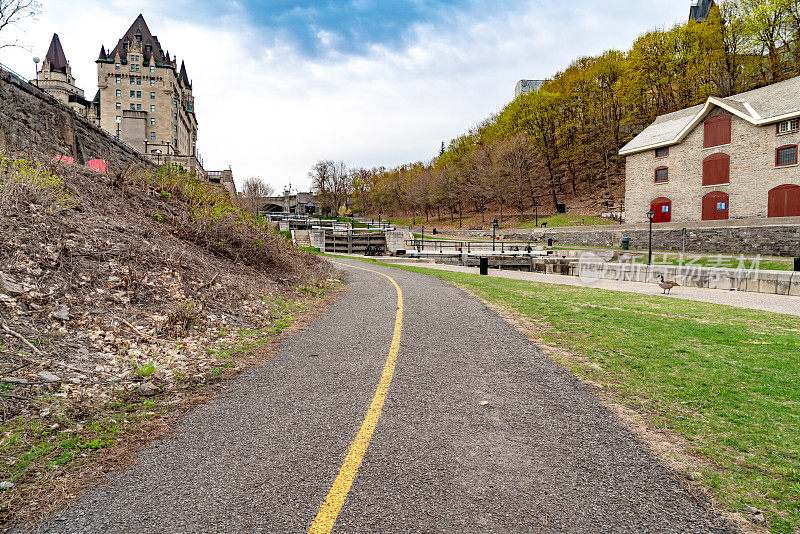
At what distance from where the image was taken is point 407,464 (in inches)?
129

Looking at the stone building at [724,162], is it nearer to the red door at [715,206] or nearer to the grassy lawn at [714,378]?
the red door at [715,206]

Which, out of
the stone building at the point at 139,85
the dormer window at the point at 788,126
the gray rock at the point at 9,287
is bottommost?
the gray rock at the point at 9,287

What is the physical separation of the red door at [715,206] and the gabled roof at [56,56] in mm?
122695

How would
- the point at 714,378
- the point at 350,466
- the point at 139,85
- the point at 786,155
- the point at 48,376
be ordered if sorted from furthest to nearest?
the point at 139,85 → the point at 786,155 → the point at 714,378 → the point at 48,376 → the point at 350,466

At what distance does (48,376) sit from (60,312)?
161 centimetres

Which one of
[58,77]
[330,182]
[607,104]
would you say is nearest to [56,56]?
[58,77]

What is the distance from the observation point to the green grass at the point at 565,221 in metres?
51.4

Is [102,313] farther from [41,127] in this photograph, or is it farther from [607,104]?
[607,104]

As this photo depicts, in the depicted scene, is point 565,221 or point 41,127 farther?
point 565,221

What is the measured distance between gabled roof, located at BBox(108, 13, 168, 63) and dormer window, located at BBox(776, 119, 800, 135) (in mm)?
107168

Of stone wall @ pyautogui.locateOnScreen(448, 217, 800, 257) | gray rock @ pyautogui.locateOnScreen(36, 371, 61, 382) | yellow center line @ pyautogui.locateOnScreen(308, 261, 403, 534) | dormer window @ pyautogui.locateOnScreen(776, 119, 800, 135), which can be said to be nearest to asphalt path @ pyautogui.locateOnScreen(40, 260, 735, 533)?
yellow center line @ pyautogui.locateOnScreen(308, 261, 403, 534)

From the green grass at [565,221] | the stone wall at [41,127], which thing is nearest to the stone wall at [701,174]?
the green grass at [565,221]

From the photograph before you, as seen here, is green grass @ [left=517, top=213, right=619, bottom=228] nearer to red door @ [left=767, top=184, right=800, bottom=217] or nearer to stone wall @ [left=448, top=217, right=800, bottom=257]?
stone wall @ [left=448, top=217, right=800, bottom=257]

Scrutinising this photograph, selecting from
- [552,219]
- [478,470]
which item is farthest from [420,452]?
[552,219]
